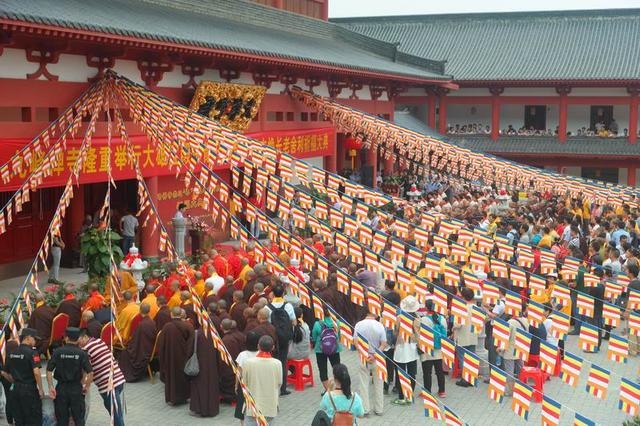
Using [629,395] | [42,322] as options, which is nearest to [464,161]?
[42,322]

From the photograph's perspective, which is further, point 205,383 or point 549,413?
point 205,383

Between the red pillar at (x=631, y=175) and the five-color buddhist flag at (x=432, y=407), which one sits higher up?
the five-color buddhist flag at (x=432, y=407)

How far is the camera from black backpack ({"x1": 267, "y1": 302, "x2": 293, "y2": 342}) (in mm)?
14328

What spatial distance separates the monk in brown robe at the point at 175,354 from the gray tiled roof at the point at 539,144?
33428 millimetres

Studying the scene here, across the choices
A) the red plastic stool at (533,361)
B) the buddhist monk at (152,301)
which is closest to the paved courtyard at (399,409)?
the red plastic stool at (533,361)

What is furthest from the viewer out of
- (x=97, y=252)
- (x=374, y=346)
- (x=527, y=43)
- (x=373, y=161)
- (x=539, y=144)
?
(x=527, y=43)

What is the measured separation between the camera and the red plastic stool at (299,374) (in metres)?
15.1

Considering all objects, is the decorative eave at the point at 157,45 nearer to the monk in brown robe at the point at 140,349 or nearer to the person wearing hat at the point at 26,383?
the monk in brown robe at the point at 140,349

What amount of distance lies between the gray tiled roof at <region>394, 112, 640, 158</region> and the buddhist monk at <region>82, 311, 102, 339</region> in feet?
110

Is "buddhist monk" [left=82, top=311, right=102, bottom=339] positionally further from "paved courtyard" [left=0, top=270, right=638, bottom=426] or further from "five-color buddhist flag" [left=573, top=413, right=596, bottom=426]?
"five-color buddhist flag" [left=573, top=413, right=596, bottom=426]

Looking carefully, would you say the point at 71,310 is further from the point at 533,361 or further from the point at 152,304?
the point at 533,361

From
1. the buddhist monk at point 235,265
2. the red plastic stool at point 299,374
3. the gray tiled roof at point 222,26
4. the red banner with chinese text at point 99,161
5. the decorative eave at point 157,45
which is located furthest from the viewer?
the buddhist monk at point 235,265

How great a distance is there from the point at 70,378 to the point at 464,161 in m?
13.9

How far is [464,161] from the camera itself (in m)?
22.7
